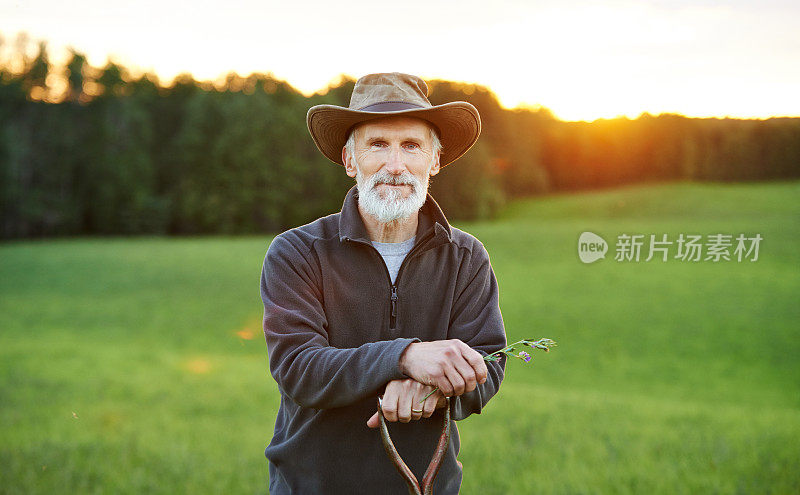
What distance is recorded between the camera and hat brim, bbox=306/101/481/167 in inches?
94.8

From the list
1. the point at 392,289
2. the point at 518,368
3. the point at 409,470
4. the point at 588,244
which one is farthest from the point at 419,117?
the point at 518,368

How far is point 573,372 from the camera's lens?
583 inches

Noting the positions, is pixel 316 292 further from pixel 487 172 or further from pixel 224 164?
pixel 224 164

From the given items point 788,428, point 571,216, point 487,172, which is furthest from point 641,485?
point 571,216

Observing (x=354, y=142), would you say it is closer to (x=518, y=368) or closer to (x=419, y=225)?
(x=419, y=225)

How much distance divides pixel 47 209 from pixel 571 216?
35.5 m

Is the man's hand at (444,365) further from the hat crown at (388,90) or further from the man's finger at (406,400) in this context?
the hat crown at (388,90)

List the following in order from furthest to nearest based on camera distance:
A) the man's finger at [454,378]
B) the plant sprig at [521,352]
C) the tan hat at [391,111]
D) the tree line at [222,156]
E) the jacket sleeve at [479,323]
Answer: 1. the tree line at [222,156]
2. the tan hat at [391,111]
3. the jacket sleeve at [479,323]
4. the plant sprig at [521,352]
5. the man's finger at [454,378]

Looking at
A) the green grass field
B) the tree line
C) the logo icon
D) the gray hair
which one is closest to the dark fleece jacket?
the gray hair

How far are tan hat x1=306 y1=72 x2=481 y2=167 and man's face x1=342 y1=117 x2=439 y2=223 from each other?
0.05 metres

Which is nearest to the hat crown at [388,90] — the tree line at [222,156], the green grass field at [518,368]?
the green grass field at [518,368]

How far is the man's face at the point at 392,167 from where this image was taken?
240cm

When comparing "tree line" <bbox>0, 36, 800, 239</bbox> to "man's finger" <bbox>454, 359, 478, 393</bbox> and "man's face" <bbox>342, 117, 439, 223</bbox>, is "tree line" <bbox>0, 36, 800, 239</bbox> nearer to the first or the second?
"man's face" <bbox>342, 117, 439, 223</bbox>

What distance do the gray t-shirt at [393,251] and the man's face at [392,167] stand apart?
150mm
